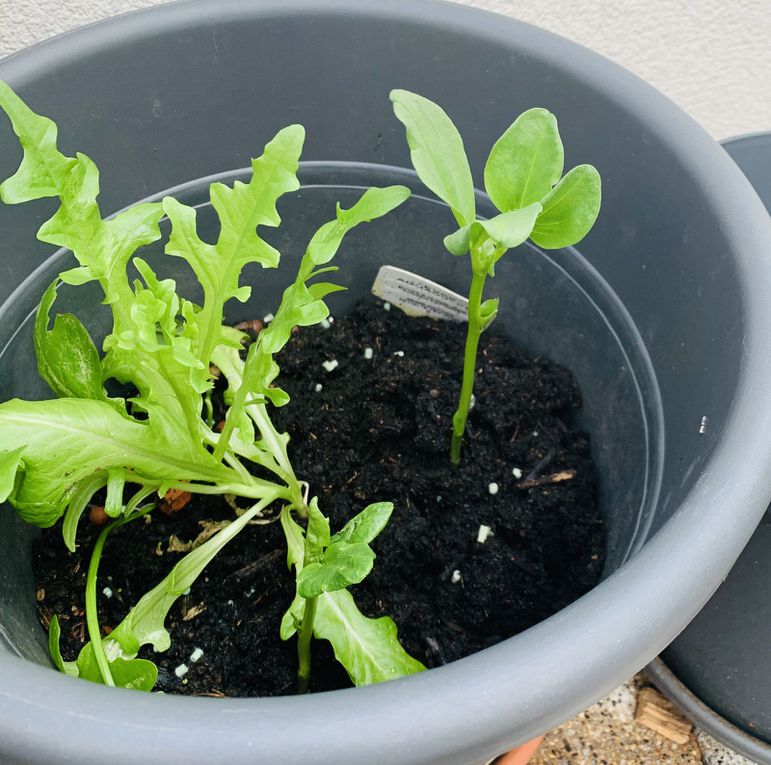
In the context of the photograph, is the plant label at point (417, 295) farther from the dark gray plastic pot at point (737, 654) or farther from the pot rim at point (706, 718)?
the pot rim at point (706, 718)

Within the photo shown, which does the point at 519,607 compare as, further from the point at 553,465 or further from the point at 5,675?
the point at 5,675

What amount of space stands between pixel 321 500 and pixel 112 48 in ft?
1.50

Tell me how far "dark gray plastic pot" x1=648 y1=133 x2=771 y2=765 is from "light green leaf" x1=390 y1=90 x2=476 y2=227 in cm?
40

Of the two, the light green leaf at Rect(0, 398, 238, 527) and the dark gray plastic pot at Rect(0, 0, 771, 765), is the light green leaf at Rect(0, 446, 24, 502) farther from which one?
the dark gray plastic pot at Rect(0, 0, 771, 765)

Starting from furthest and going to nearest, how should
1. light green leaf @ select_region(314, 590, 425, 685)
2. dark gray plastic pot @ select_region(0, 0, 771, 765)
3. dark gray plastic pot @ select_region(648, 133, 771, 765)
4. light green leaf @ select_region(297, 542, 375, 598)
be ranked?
1. dark gray plastic pot @ select_region(648, 133, 771, 765)
2. light green leaf @ select_region(314, 590, 425, 685)
3. light green leaf @ select_region(297, 542, 375, 598)
4. dark gray plastic pot @ select_region(0, 0, 771, 765)

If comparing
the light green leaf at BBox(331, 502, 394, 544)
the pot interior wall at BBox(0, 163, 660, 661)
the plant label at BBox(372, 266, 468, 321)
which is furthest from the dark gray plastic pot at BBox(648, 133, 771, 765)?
the light green leaf at BBox(331, 502, 394, 544)

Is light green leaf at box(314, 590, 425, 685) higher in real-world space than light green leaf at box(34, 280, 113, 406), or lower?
lower

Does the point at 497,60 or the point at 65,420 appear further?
the point at 497,60

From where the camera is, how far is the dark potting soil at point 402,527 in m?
0.73

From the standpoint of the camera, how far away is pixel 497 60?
712 mm

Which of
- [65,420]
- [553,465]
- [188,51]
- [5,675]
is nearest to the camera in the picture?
[5,675]

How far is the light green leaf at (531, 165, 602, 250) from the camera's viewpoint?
0.54m

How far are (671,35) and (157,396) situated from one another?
88cm

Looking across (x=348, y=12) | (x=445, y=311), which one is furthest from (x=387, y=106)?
(x=445, y=311)
